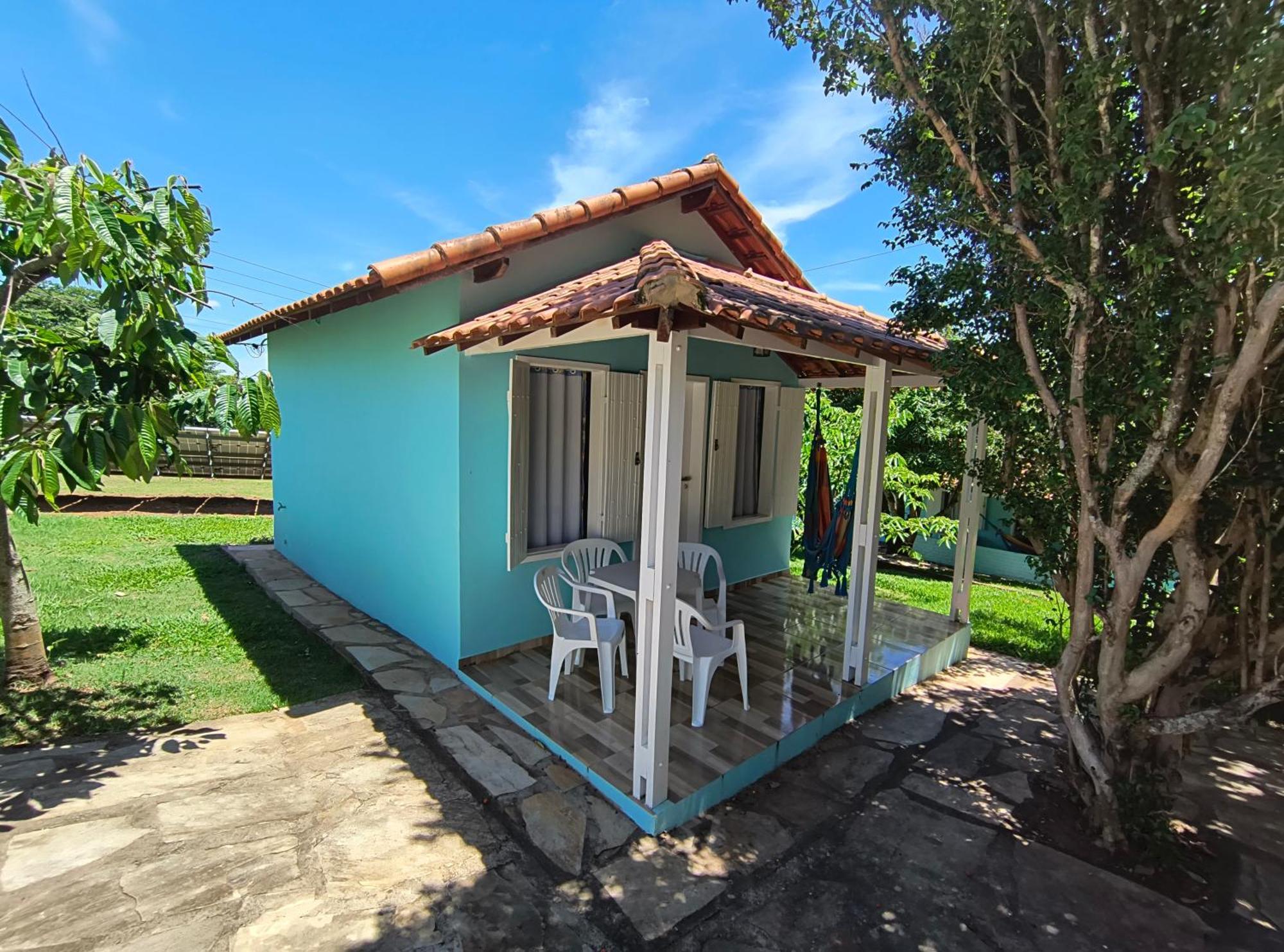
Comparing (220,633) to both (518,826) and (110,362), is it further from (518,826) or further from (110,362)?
(518,826)

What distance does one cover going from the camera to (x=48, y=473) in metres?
3.21

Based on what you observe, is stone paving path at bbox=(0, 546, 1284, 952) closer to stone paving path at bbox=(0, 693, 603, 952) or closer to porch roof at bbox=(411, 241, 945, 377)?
stone paving path at bbox=(0, 693, 603, 952)

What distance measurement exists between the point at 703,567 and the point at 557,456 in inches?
79.7

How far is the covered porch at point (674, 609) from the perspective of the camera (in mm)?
3553

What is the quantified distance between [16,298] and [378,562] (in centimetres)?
395

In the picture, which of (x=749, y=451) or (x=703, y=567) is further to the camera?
(x=749, y=451)

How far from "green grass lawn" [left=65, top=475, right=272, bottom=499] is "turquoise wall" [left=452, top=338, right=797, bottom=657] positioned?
1150 centimetres

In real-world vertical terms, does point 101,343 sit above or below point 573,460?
above

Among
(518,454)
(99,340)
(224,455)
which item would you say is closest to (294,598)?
(518,454)

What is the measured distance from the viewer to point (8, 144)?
3572 mm

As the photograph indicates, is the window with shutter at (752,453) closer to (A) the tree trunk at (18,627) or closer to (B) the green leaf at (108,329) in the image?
(B) the green leaf at (108,329)

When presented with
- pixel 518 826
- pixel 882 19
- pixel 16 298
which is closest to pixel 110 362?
pixel 16 298

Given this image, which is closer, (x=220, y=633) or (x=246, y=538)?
(x=220, y=633)

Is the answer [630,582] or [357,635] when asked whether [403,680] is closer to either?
[357,635]
